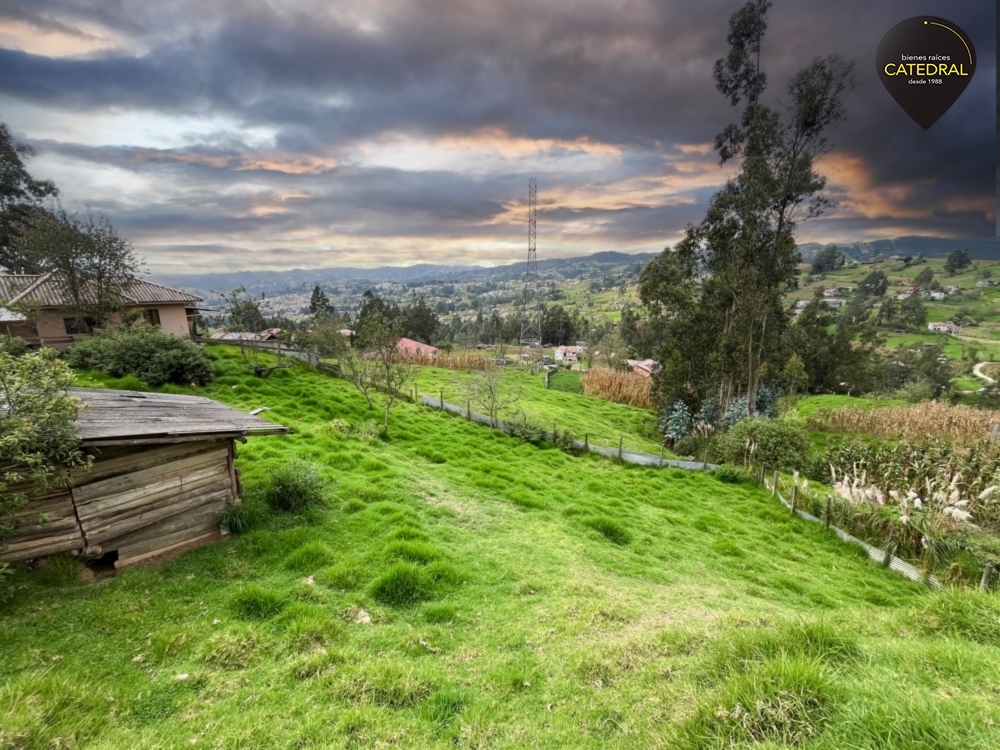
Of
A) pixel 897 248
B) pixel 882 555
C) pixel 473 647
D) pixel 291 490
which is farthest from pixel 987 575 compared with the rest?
pixel 897 248

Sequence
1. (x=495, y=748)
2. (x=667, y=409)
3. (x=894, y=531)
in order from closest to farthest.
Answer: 1. (x=495, y=748)
2. (x=894, y=531)
3. (x=667, y=409)

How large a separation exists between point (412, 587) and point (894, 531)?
12.2 meters

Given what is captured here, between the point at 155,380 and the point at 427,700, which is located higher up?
the point at 155,380

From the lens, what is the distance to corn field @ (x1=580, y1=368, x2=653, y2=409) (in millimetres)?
34188

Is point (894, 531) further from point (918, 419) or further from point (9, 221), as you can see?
point (9, 221)

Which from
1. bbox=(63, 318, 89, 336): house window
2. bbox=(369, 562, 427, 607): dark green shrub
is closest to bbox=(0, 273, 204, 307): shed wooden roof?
bbox=(63, 318, 89, 336): house window

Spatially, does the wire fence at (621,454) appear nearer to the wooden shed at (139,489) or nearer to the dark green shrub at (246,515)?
the dark green shrub at (246,515)

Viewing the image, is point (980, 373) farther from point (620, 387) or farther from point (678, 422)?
point (678, 422)

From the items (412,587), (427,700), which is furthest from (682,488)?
(427,700)

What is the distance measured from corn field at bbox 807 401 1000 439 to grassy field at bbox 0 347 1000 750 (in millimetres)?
15281

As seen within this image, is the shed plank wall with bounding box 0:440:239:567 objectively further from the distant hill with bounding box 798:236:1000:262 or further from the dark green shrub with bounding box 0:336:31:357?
the distant hill with bounding box 798:236:1000:262

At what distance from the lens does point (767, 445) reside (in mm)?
17156

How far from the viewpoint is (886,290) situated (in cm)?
7906

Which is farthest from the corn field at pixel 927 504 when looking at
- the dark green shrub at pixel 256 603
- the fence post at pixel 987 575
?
the dark green shrub at pixel 256 603
